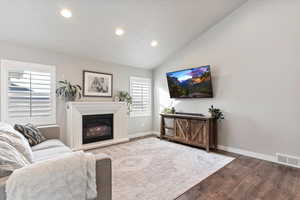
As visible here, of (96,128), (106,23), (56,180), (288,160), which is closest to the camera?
(56,180)

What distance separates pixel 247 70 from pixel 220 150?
2.06 meters

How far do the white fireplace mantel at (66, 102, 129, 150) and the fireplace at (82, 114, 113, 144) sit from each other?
0.11m

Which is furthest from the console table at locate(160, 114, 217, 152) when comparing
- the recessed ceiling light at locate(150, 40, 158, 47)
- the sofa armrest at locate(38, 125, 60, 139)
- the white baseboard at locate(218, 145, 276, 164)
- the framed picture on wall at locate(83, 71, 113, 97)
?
the sofa armrest at locate(38, 125, 60, 139)

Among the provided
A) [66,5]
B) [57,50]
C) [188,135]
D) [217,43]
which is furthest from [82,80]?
[217,43]

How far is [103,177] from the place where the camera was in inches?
54.5

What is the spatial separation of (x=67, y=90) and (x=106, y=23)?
6.00 ft

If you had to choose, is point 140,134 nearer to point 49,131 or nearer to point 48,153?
point 49,131

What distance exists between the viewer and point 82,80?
13.8ft

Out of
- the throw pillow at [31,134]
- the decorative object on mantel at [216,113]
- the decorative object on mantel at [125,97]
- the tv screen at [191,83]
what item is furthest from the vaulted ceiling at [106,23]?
the decorative object on mantel at [216,113]

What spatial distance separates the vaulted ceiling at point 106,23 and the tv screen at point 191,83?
988mm

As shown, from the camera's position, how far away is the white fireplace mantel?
12.5ft

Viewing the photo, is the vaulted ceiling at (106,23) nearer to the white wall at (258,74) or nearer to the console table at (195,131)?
the white wall at (258,74)

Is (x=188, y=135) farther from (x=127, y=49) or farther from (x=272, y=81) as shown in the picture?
(x=127, y=49)

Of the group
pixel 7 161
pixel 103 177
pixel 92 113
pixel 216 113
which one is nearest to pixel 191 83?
pixel 216 113
